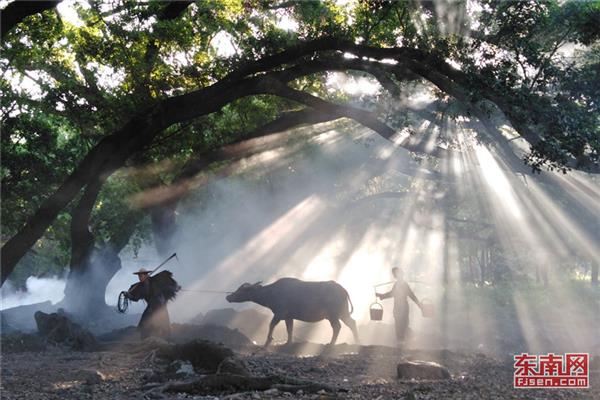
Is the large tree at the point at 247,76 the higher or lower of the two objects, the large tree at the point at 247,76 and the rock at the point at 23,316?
the higher

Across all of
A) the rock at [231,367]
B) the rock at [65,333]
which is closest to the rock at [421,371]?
the rock at [231,367]

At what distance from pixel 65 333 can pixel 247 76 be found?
301 inches

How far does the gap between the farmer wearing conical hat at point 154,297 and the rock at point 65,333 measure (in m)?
1.47

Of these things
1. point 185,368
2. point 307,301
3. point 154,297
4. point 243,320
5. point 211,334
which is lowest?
point 185,368

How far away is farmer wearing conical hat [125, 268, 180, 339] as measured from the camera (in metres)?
14.6

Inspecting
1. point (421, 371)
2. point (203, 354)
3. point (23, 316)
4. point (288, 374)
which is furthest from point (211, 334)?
point (23, 316)

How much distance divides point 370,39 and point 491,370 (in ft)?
26.3

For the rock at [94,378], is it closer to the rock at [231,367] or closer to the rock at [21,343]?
the rock at [231,367]

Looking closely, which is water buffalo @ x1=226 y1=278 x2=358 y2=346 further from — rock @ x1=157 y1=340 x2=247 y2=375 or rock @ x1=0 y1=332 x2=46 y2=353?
rock @ x1=157 y1=340 x2=247 y2=375

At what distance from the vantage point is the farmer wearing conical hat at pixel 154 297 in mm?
14627

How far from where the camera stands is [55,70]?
56.0 ft

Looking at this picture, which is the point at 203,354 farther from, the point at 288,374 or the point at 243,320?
the point at 243,320

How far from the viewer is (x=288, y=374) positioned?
1026cm

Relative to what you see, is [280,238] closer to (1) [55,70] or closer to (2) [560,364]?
(1) [55,70]
